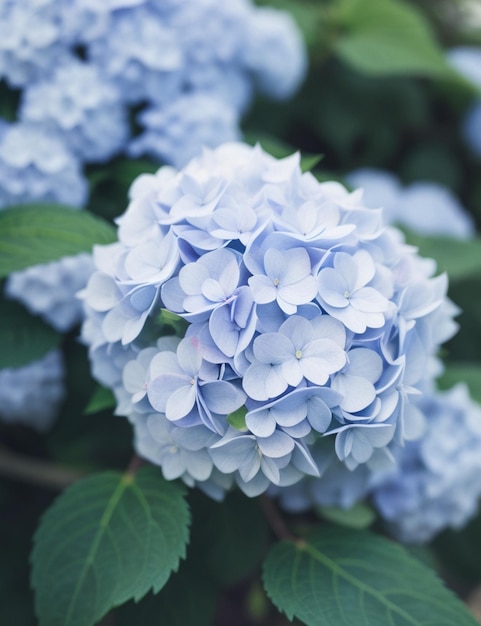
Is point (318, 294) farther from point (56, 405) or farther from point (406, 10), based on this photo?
point (406, 10)

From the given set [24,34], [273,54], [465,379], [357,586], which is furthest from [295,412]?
[273,54]

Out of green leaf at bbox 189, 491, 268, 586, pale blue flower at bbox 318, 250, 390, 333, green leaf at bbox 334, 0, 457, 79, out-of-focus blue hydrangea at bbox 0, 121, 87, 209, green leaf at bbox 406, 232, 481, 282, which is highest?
pale blue flower at bbox 318, 250, 390, 333

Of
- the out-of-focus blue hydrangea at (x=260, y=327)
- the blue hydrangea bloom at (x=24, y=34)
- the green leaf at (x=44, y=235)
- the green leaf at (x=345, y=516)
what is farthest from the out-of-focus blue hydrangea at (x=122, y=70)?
the green leaf at (x=345, y=516)

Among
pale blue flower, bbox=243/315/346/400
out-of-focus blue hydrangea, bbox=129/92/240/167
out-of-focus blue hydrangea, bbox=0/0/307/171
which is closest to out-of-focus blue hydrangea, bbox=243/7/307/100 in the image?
out-of-focus blue hydrangea, bbox=0/0/307/171

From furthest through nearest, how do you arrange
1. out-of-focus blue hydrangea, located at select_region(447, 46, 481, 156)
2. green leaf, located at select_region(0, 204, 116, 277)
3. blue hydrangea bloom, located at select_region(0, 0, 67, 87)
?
out-of-focus blue hydrangea, located at select_region(447, 46, 481, 156)
blue hydrangea bloom, located at select_region(0, 0, 67, 87)
green leaf, located at select_region(0, 204, 116, 277)

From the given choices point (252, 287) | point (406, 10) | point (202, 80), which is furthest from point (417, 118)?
point (252, 287)

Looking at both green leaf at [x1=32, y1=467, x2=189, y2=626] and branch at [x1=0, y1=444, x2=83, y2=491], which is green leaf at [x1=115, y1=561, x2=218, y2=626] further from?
branch at [x1=0, y1=444, x2=83, y2=491]
